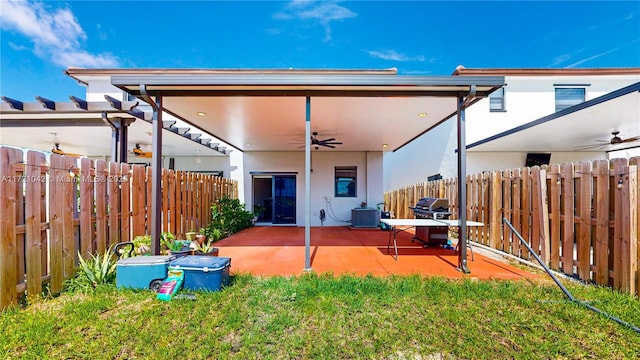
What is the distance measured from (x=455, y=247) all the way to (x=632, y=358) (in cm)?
369

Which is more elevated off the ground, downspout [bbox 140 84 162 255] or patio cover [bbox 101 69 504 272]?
patio cover [bbox 101 69 504 272]

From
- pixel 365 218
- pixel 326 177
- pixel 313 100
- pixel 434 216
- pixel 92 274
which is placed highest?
pixel 313 100

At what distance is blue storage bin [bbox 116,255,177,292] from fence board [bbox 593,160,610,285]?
17.3 feet

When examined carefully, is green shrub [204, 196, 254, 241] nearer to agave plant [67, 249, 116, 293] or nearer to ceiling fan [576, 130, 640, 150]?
agave plant [67, 249, 116, 293]

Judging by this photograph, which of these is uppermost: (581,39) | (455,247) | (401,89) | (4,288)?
(581,39)

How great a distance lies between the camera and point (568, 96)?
10062mm

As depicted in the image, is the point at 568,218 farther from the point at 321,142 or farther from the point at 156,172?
the point at 156,172

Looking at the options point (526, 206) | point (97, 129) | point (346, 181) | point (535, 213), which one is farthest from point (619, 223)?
point (97, 129)

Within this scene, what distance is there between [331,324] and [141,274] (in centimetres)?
232

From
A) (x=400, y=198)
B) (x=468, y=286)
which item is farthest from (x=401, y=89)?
(x=400, y=198)

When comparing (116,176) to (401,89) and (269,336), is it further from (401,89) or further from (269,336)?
(401,89)

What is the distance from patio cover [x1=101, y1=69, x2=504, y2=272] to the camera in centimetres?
378

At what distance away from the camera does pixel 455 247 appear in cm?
577

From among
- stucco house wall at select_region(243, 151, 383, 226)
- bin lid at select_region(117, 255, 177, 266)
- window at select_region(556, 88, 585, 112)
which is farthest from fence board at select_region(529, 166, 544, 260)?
window at select_region(556, 88, 585, 112)
